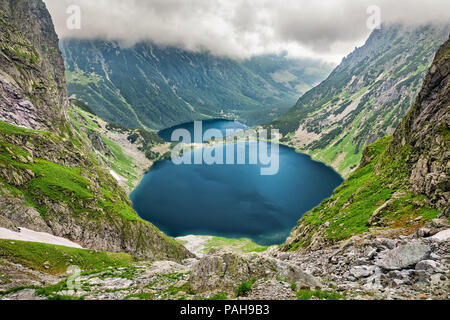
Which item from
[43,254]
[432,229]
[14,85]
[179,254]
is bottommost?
[179,254]

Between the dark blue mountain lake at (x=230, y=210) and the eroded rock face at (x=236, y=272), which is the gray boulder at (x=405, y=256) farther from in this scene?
the dark blue mountain lake at (x=230, y=210)

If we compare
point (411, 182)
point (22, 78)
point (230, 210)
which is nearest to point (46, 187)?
point (411, 182)

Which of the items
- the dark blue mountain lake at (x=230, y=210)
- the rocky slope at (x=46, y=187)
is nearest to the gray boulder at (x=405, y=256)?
the rocky slope at (x=46, y=187)

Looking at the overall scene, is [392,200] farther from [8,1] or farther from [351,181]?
[8,1]

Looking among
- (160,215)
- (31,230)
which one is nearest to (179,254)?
(31,230)

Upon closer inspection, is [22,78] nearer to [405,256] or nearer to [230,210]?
[230,210]
